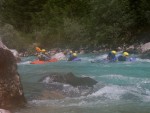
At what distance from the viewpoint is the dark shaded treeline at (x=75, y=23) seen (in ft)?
106

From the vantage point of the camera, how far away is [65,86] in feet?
38.9

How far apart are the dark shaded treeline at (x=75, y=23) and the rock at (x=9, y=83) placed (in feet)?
56.5

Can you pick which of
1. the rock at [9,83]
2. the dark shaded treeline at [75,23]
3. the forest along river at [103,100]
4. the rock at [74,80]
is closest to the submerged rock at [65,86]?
the rock at [74,80]

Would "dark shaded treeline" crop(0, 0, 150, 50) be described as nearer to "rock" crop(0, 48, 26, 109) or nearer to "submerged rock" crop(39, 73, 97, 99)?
"submerged rock" crop(39, 73, 97, 99)

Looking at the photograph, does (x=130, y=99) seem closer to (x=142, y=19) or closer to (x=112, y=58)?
(x=112, y=58)

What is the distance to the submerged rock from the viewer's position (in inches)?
430

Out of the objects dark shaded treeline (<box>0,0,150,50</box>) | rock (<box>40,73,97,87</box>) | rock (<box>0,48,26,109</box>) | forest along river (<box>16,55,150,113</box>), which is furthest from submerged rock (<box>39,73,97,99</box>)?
dark shaded treeline (<box>0,0,150,50</box>)

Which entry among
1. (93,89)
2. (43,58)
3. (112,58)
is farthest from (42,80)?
(43,58)

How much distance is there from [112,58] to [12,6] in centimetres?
2756

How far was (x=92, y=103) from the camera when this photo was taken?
9711 millimetres

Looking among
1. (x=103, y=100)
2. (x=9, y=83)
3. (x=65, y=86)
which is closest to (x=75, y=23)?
(x=65, y=86)

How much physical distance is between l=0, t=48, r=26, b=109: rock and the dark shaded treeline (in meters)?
17.2

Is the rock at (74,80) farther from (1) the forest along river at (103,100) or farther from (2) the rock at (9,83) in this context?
(2) the rock at (9,83)

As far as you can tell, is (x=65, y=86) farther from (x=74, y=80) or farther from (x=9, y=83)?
(x=9, y=83)
